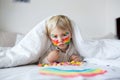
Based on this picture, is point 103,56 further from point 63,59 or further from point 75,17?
point 75,17

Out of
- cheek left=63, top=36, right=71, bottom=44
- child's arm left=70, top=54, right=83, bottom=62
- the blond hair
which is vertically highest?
the blond hair

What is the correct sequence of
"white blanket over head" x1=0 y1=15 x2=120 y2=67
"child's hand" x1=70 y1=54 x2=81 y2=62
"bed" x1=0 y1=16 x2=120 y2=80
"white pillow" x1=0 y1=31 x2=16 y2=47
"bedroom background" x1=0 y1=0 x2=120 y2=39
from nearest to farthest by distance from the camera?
"bed" x1=0 y1=16 x2=120 y2=80
"white blanket over head" x1=0 y1=15 x2=120 y2=67
"child's hand" x1=70 y1=54 x2=81 y2=62
"white pillow" x1=0 y1=31 x2=16 y2=47
"bedroom background" x1=0 y1=0 x2=120 y2=39

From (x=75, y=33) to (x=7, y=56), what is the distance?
1.32 ft

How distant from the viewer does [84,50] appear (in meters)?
1.20

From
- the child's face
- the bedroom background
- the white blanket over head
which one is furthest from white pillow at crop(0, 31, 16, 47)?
the child's face

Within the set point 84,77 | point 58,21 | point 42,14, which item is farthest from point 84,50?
point 42,14

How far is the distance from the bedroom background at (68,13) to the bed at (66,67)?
76cm

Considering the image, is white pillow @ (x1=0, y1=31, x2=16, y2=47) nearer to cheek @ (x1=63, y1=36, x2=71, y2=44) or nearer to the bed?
the bed

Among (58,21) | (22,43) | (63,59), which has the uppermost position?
(58,21)

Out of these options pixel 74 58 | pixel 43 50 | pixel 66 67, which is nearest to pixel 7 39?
pixel 43 50

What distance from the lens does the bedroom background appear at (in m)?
1.88

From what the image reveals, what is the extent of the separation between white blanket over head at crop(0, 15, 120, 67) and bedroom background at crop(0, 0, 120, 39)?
2.50 feet

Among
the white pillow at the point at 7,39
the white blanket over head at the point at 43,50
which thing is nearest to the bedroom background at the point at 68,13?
the white pillow at the point at 7,39

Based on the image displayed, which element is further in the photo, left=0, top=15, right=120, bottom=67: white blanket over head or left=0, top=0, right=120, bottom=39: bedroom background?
left=0, top=0, right=120, bottom=39: bedroom background
